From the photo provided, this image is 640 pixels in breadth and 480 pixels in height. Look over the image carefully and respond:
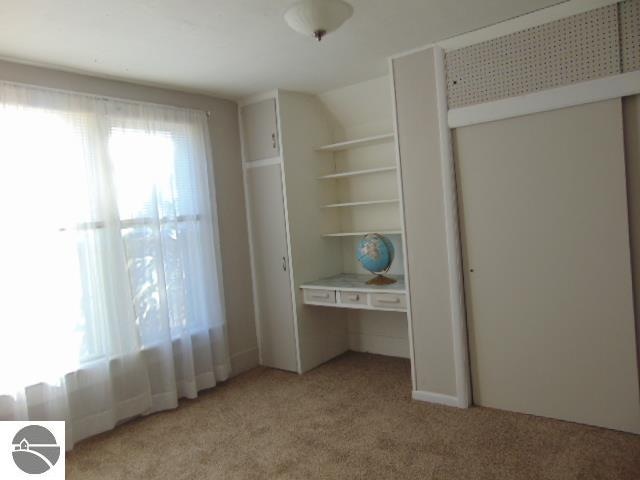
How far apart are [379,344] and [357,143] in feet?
5.84

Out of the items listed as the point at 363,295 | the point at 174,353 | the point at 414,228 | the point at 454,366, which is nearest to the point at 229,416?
the point at 174,353

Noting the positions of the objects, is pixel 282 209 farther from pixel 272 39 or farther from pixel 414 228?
pixel 272 39

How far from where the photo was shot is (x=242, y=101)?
392 centimetres

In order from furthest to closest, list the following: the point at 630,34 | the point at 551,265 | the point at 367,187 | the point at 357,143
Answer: the point at 367,187 < the point at 357,143 < the point at 551,265 < the point at 630,34

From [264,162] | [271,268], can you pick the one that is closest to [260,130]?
[264,162]

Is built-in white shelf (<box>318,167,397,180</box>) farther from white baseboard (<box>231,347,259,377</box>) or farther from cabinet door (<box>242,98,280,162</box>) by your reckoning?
white baseboard (<box>231,347,259,377</box>)

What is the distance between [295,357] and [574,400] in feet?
6.70

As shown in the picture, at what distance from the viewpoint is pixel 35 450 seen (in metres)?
2.33

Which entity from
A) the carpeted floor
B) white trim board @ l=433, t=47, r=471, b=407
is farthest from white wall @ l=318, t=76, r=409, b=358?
white trim board @ l=433, t=47, r=471, b=407

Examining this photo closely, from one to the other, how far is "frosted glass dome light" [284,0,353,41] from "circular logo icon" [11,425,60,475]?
98.1 inches

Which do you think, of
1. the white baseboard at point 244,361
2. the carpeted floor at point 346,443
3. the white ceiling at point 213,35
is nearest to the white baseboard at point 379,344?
the carpeted floor at point 346,443

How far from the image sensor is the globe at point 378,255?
3512 millimetres

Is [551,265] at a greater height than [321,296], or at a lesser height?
greater

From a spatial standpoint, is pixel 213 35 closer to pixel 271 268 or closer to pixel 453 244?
pixel 453 244
